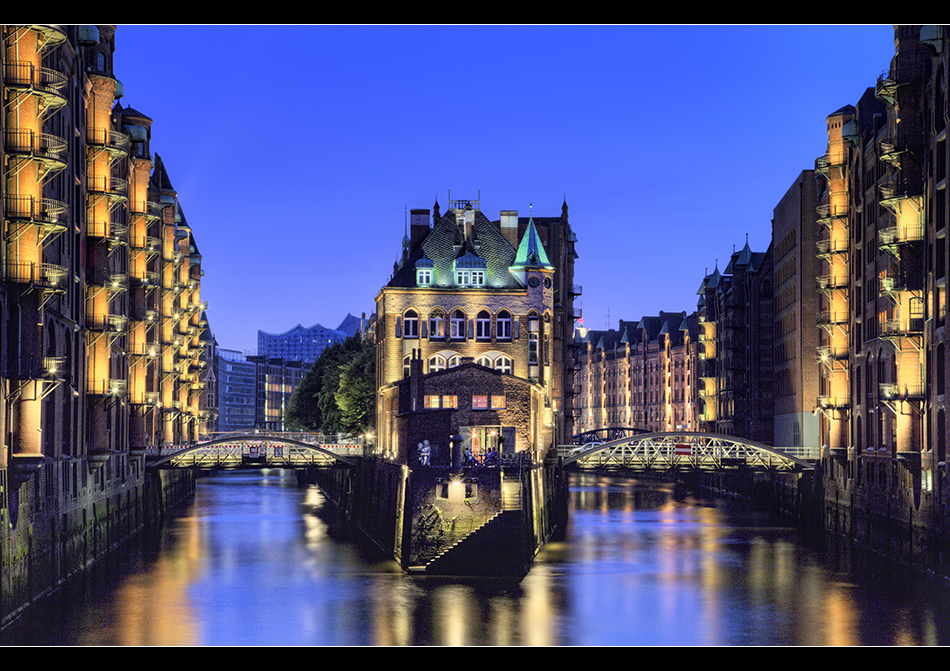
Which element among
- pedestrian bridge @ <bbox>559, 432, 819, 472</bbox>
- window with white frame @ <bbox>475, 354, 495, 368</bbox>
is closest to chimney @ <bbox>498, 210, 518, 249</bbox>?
window with white frame @ <bbox>475, 354, 495, 368</bbox>

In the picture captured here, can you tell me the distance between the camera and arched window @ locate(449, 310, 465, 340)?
9731cm

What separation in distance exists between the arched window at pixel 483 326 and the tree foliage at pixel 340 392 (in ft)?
55.3

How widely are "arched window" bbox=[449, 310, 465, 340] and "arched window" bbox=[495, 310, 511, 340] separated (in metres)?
2.46

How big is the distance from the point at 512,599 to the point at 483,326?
38113 mm

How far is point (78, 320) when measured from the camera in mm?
70000

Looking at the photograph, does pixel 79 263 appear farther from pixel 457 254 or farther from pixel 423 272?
pixel 457 254

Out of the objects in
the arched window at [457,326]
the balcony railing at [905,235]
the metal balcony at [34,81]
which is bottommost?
the arched window at [457,326]

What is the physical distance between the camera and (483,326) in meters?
97.7

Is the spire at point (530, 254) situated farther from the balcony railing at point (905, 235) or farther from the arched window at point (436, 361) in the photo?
the balcony railing at point (905, 235)

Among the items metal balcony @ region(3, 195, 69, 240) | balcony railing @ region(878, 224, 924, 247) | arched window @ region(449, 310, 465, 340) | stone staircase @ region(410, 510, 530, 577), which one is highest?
balcony railing @ region(878, 224, 924, 247)

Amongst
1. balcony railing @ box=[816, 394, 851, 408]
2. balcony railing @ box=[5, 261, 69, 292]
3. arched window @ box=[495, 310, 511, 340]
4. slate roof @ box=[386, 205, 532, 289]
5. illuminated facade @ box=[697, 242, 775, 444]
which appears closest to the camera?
balcony railing @ box=[5, 261, 69, 292]

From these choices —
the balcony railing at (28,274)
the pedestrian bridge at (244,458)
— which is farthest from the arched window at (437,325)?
the balcony railing at (28,274)

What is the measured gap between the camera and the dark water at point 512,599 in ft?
176

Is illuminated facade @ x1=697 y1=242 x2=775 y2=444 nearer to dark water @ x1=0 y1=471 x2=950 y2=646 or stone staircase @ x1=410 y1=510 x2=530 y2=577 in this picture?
dark water @ x1=0 y1=471 x2=950 y2=646
